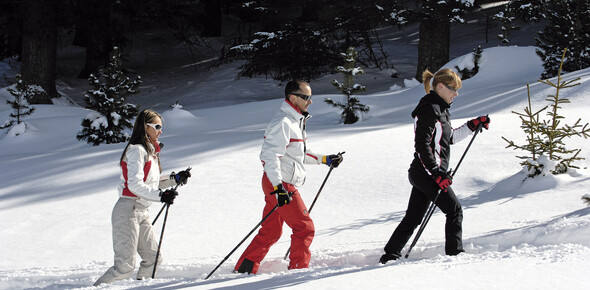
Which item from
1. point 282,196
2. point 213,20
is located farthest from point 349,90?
point 213,20

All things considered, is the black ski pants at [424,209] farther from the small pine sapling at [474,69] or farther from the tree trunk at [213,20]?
the tree trunk at [213,20]

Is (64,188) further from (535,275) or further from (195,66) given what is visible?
(195,66)

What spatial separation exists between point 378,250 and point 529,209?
1.99 meters

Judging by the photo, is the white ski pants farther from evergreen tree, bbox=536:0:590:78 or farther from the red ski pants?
→ evergreen tree, bbox=536:0:590:78

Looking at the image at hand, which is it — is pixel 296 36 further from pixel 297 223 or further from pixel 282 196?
pixel 282 196

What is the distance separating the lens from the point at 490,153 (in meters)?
8.41

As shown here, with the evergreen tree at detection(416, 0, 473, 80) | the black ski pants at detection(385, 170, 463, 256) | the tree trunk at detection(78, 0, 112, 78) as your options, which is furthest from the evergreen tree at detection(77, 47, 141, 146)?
the black ski pants at detection(385, 170, 463, 256)

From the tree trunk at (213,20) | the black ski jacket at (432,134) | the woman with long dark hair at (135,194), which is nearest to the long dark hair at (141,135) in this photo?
the woman with long dark hair at (135,194)

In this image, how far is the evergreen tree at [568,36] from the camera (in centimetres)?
1395

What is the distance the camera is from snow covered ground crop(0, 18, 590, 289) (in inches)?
165

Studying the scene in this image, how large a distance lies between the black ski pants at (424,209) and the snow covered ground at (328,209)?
8.2 inches

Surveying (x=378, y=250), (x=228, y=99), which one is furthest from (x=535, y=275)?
(x=228, y=99)

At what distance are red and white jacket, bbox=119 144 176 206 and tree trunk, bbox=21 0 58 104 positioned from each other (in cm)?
1210

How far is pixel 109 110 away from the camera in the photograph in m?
11.6
